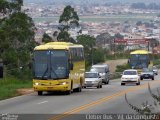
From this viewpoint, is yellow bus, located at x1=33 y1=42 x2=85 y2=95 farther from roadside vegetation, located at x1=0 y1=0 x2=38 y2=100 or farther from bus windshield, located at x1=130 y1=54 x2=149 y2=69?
bus windshield, located at x1=130 y1=54 x2=149 y2=69

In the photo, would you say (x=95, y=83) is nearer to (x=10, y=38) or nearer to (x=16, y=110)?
(x=10, y=38)

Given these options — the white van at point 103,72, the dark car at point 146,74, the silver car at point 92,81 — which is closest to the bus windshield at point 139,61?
the dark car at point 146,74

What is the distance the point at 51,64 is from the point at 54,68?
0.37 m

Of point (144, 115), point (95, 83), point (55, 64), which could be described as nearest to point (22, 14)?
point (95, 83)

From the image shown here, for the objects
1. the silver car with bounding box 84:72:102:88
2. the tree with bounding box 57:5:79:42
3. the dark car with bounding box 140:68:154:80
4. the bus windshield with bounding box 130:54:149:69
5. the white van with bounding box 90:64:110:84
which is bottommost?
the dark car with bounding box 140:68:154:80

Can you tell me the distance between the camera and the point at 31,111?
26047mm

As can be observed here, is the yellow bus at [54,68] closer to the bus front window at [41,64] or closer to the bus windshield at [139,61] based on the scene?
the bus front window at [41,64]

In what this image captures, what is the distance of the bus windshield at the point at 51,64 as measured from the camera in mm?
38188

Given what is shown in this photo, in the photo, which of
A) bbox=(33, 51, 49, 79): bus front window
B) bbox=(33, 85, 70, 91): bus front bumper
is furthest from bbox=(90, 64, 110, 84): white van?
bbox=(33, 85, 70, 91): bus front bumper

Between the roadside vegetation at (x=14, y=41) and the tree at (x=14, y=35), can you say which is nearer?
the roadside vegetation at (x=14, y=41)

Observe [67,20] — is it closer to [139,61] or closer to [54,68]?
[139,61]

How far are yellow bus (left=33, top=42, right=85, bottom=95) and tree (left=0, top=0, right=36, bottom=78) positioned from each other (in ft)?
56.8

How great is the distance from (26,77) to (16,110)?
31.5 metres

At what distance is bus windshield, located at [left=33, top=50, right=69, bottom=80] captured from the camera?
38.2m
